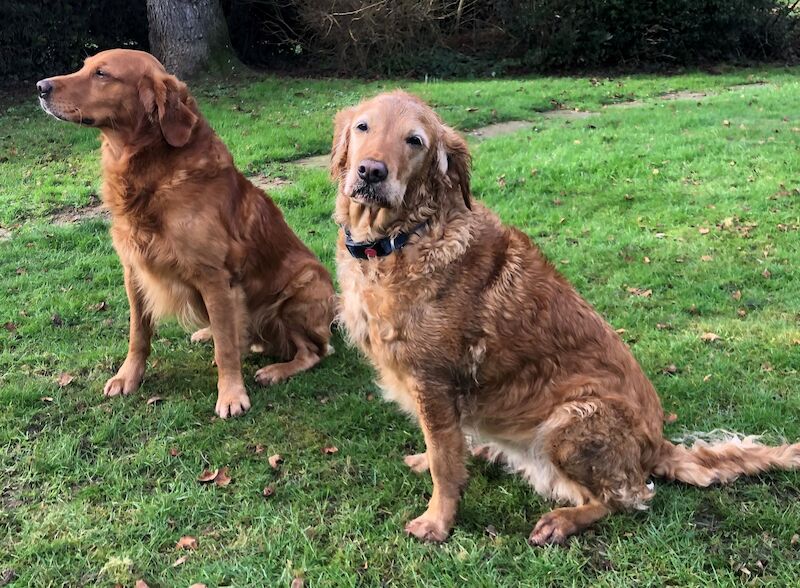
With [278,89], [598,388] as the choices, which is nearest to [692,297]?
[598,388]

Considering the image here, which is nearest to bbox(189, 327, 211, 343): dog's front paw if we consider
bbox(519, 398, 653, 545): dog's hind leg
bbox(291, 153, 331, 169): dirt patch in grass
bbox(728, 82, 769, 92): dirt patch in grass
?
bbox(519, 398, 653, 545): dog's hind leg

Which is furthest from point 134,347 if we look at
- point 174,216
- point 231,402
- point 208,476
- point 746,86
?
point 746,86

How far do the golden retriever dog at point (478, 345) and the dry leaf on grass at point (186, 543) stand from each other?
1.08 metres

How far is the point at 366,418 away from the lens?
168 inches

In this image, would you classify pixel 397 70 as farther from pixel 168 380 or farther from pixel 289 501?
pixel 289 501

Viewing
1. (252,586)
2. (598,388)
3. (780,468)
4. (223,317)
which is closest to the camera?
(252,586)

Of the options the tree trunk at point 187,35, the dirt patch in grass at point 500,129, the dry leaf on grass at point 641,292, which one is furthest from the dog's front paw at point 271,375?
the tree trunk at point 187,35

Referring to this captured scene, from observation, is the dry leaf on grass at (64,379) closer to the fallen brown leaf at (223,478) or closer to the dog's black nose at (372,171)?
the fallen brown leaf at (223,478)

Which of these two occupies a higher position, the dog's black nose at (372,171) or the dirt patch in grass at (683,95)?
the dog's black nose at (372,171)

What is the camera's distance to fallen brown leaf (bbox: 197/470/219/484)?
368 centimetres

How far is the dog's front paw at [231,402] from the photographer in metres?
4.32

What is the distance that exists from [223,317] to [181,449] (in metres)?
0.92

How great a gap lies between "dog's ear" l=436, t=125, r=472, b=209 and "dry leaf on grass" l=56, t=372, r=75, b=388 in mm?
3109

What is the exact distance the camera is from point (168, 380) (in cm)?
471
